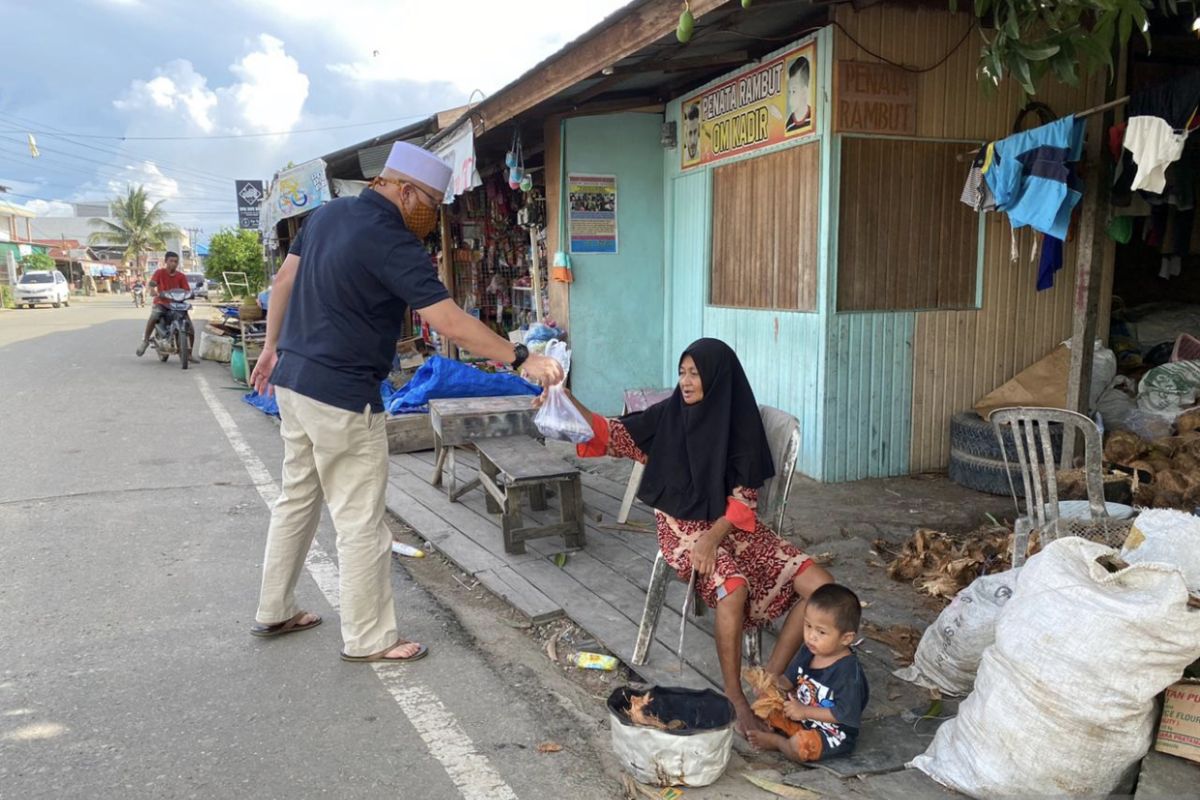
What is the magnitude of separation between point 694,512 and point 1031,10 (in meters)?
2.22

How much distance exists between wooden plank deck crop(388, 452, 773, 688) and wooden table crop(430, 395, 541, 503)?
15.2 inches

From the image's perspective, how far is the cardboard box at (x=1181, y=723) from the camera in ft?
7.77

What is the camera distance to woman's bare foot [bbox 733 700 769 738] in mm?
3035

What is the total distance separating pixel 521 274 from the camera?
1102 cm

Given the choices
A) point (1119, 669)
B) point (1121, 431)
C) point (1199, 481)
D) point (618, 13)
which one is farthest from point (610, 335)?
point (1119, 669)

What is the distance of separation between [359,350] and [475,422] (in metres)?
2.23

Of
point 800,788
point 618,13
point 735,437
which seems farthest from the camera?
point 618,13

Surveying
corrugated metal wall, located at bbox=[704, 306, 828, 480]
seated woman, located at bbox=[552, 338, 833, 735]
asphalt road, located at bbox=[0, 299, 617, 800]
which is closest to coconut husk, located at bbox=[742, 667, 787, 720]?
seated woman, located at bbox=[552, 338, 833, 735]

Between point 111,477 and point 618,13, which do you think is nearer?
point 618,13

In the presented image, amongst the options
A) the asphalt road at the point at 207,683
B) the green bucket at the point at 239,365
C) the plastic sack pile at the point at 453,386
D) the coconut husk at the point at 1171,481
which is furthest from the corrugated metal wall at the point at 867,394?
the green bucket at the point at 239,365

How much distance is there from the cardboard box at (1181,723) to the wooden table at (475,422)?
3751 mm

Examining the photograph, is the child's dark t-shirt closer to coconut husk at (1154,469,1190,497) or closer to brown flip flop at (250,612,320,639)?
brown flip flop at (250,612,320,639)

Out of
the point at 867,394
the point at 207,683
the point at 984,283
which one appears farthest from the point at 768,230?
Answer: the point at 207,683

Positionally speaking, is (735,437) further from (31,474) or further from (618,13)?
(31,474)
